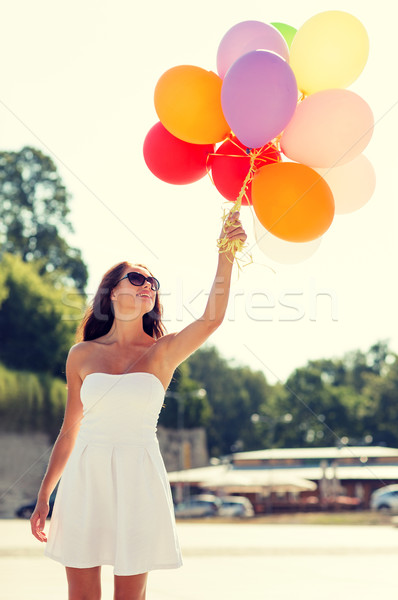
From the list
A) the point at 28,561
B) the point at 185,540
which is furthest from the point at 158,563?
the point at 185,540

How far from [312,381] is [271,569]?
221 feet

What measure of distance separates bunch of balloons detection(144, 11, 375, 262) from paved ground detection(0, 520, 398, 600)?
3.75m

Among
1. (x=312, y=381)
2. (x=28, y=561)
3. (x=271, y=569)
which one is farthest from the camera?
(x=312, y=381)

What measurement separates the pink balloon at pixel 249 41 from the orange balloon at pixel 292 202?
0.75 m

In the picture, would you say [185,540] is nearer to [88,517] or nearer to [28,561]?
[28,561]

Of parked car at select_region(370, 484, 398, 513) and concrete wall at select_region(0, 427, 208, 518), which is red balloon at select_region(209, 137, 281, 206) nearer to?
concrete wall at select_region(0, 427, 208, 518)

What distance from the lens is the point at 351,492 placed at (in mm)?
49562

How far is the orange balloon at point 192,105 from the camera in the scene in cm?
425

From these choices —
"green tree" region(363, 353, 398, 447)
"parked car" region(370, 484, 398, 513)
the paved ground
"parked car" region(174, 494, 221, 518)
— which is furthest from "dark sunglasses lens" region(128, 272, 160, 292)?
"green tree" region(363, 353, 398, 447)

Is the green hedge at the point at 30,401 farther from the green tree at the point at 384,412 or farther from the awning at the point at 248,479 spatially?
the green tree at the point at 384,412

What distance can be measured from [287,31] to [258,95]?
121cm

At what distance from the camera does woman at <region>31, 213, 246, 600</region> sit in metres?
3.20

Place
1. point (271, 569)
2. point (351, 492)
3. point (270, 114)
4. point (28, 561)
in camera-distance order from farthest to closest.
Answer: point (351, 492) → point (28, 561) → point (271, 569) → point (270, 114)

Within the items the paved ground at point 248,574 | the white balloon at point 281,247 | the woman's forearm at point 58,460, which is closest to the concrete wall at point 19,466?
the paved ground at point 248,574
